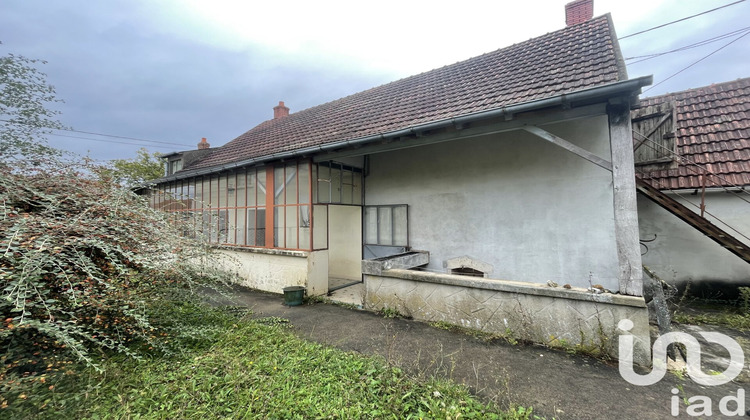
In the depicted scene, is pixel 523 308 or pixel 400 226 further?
pixel 400 226

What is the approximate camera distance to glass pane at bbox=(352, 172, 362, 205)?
21.9ft

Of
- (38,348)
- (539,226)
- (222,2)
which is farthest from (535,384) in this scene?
(222,2)

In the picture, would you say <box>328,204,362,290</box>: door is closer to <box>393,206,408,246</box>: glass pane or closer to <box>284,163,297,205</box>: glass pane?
<box>393,206,408,246</box>: glass pane

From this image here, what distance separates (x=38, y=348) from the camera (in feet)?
7.48

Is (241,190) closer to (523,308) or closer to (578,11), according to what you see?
(523,308)

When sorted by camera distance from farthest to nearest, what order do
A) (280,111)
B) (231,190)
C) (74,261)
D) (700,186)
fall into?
(280,111)
(231,190)
(700,186)
(74,261)

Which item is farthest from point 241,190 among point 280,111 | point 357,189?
point 280,111

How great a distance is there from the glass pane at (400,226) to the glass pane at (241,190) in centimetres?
→ 406

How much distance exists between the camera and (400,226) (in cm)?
625

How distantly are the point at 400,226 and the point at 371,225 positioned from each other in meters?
0.87

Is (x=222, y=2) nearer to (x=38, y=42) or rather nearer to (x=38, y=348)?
(x=38, y=42)

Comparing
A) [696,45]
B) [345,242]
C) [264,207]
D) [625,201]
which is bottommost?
[345,242]

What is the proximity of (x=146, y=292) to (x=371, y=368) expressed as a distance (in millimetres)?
2837

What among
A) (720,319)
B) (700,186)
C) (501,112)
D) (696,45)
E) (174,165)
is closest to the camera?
(501,112)
